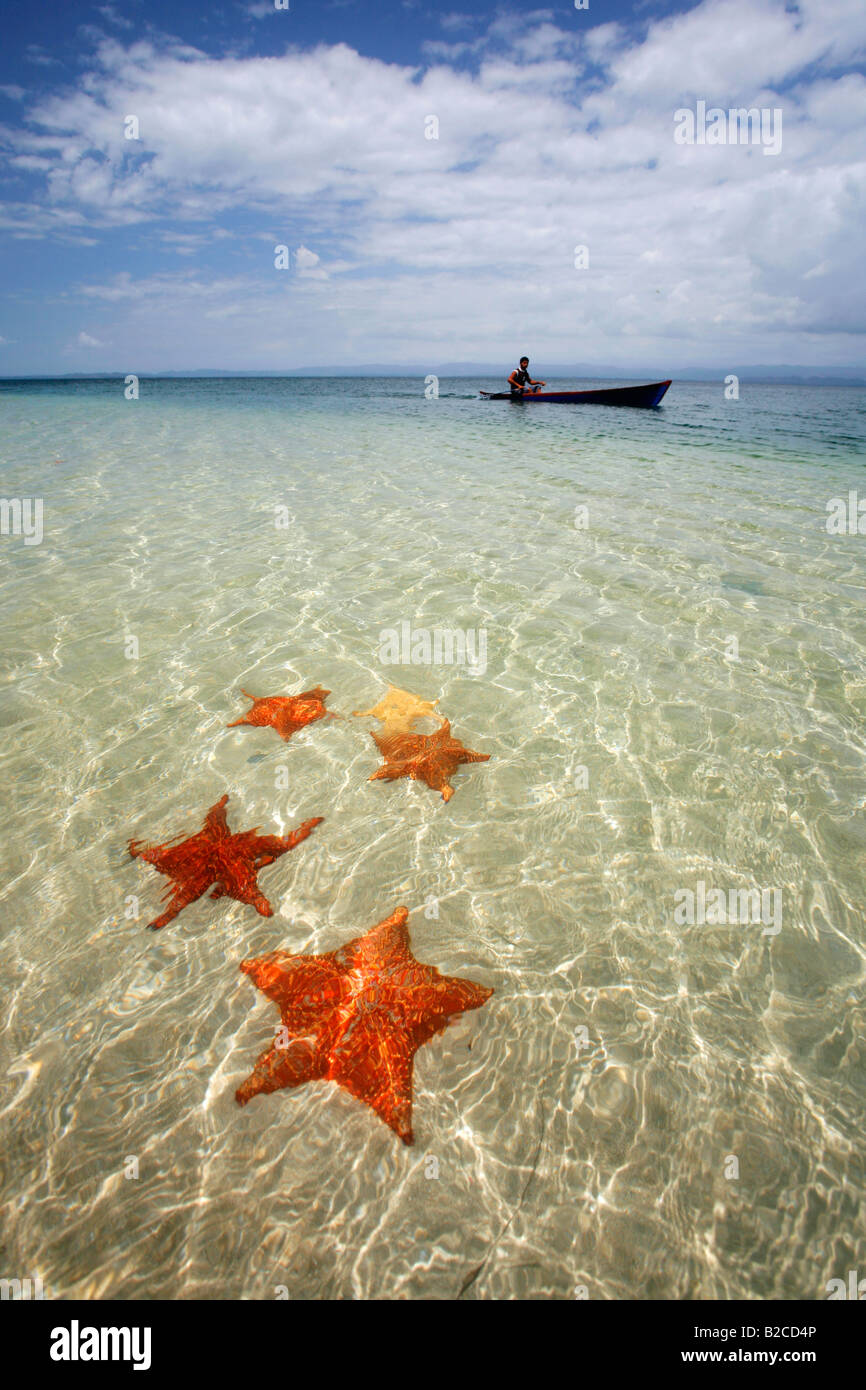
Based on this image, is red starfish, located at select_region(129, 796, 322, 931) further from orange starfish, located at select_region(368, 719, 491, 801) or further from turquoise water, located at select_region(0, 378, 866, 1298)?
orange starfish, located at select_region(368, 719, 491, 801)

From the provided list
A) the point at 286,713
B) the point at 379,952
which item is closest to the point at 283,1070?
the point at 379,952

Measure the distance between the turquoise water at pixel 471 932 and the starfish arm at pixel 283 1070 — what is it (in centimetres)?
22

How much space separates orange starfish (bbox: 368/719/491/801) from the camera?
5.81 meters

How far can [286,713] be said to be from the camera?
22.0ft

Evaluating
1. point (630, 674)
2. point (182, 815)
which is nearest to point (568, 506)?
point (630, 674)

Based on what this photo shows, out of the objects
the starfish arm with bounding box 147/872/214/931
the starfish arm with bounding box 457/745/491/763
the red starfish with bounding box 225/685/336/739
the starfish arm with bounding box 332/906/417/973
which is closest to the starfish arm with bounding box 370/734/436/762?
the starfish arm with bounding box 457/745/491/763

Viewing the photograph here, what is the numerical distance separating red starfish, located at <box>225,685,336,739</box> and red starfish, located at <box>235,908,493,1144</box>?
3.15 meters

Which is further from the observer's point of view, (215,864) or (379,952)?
(215,864)

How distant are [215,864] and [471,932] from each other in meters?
2.09

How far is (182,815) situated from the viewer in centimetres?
546

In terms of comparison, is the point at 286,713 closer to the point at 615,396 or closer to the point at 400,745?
the point at 400,745

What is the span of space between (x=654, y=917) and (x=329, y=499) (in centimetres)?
1503
